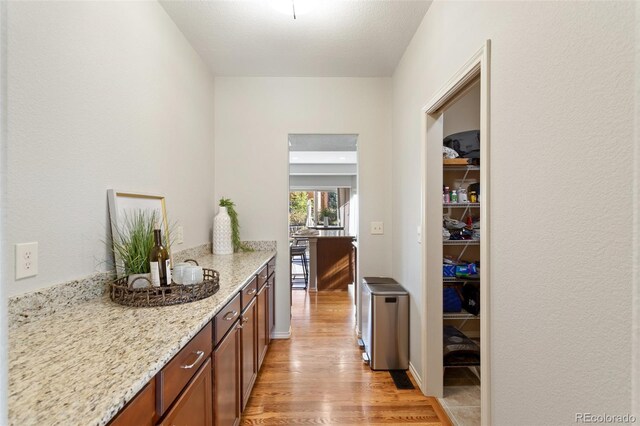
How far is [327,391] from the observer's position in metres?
2.18

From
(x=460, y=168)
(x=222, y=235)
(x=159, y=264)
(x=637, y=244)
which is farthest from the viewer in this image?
(x=222, y=235)

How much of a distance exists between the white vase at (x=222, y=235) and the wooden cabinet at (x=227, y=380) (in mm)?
1270

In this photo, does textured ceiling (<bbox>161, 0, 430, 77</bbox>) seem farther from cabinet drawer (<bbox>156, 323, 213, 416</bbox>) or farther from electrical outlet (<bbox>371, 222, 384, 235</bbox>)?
cabinet drawer (<bbox>156, 323, 213, 416</bbox>)

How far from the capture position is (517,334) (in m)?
1.10

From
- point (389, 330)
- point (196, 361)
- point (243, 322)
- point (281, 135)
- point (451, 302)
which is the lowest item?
point (389, 330)

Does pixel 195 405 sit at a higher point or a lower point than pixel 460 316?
higher

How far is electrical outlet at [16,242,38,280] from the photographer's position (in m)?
1.03

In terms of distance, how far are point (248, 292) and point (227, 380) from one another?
0.56 m

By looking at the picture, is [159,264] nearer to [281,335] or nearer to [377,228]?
[281,335]

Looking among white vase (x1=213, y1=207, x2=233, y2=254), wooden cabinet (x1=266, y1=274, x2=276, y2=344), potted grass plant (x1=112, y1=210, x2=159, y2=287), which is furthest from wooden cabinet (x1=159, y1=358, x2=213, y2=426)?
white vase (x1=213, y1=207, x2=233, y2=254)

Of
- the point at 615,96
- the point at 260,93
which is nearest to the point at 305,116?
the point at 260,93

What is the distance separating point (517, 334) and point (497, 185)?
59cm

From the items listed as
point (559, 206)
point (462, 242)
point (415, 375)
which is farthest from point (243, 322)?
point (462, 242)

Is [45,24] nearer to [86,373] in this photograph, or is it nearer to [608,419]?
[86,373]
